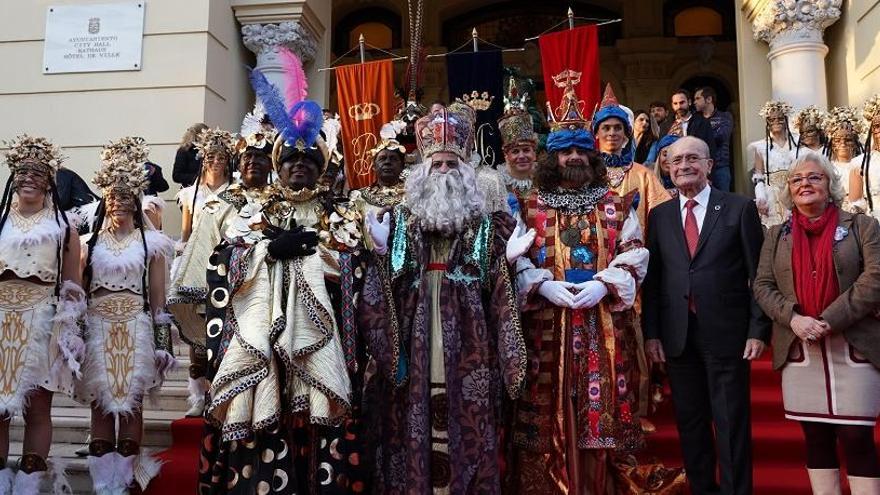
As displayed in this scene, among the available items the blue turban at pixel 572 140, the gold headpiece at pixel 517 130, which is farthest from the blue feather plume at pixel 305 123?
the gold headpiece at pixel 517 130

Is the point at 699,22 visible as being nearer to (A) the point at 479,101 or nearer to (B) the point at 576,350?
(A) the point at 479,101

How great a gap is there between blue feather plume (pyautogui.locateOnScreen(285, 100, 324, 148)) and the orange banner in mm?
4513

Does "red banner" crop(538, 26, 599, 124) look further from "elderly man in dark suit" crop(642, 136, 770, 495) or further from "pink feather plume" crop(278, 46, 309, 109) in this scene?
"elderly man in dark suit" crop(642, 136, 770, 495)

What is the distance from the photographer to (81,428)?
4.95m

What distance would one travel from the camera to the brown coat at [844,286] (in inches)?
126

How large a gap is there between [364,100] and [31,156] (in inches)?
191

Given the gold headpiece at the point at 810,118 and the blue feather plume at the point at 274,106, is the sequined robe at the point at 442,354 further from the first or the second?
the gold headpiece at the point at 810,118

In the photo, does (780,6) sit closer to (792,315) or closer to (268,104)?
(792,315)

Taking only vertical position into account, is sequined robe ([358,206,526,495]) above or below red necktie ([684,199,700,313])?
below

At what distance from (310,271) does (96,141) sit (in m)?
5.43

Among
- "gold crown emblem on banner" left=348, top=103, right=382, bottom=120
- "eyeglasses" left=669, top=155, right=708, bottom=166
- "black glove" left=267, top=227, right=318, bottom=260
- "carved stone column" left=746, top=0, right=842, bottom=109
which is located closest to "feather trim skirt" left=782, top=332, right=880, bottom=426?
"eyeglasses" left=669, top=155, right=708, bottom=166

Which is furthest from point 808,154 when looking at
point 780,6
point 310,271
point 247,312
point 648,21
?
point 648,21

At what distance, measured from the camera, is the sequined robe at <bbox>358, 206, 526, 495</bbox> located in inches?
135

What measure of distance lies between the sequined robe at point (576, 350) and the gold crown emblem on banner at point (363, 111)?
4971 mm
